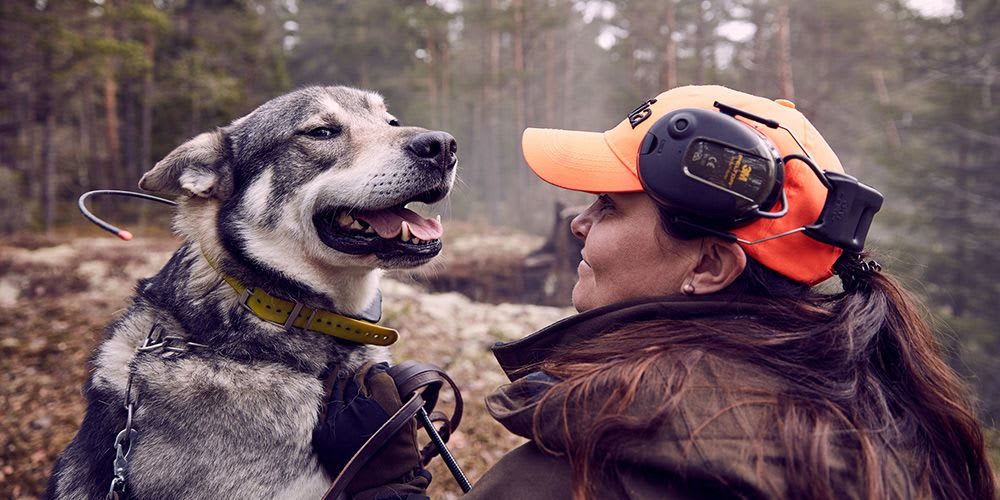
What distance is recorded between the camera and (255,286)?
8.19 feet

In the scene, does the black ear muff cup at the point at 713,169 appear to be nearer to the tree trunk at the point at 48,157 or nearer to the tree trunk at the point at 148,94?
the tree trunk at the point at 48,157

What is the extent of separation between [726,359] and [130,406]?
226cm

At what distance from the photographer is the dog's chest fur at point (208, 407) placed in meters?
2.16

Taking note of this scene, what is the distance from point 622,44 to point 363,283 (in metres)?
27.0

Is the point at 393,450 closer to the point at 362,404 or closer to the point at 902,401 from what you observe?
the point at 362,404

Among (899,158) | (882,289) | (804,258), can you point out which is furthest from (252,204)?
(899,158)

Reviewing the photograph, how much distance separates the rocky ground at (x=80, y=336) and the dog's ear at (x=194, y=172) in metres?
0.81

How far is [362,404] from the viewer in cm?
223

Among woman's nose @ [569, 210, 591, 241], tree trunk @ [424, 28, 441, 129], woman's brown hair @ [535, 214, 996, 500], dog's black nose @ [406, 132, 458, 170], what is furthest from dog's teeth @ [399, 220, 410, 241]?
tree trunk @ [424, 28, 441, 129]

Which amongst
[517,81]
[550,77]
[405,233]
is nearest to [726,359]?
[405,233]

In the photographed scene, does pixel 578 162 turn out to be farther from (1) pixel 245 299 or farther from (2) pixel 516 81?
(2) pixel 516 81

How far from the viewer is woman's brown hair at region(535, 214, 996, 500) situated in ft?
4.01

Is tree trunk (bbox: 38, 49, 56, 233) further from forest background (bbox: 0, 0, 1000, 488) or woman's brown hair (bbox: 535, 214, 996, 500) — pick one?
woman's brown hair (bbox: 535, 214, 996, 500)

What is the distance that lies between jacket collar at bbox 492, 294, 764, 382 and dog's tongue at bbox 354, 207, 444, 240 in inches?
43.9
